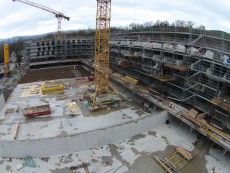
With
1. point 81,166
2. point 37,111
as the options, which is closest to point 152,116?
point 81,166

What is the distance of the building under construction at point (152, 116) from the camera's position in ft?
51.2

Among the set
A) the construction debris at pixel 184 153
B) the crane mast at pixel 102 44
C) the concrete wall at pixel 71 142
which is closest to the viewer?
the concrete wall at pixel 71 142

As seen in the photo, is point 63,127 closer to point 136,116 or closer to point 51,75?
point 136,116

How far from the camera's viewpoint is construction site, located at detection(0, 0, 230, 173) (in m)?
15.3

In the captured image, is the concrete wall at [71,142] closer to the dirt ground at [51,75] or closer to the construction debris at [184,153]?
the construction debris at [184,153]

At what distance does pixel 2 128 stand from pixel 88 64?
2896cm

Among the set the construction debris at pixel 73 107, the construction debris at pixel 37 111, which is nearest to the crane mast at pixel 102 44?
the construction debris at pixel 73 107

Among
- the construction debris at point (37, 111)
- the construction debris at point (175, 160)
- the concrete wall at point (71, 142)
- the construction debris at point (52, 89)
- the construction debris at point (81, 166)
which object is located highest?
the construction debris at point (52, 89)

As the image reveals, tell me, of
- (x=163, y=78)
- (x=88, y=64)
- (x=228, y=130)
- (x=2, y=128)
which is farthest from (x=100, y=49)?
(x=88, y=64)

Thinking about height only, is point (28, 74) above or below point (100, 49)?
below

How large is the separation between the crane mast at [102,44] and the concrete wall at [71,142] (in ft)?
24.5

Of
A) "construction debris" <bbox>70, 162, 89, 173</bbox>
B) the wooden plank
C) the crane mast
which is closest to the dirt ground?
the crane mast

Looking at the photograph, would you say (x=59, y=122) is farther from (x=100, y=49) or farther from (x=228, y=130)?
(x=228, y=130)

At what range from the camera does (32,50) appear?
5078cm
